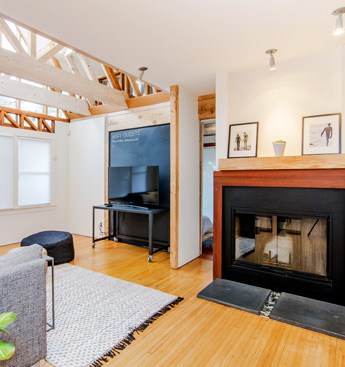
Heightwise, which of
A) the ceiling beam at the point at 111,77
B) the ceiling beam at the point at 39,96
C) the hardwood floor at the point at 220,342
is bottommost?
the hardwood floor at the point at 220,342

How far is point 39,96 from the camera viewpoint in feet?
14.8

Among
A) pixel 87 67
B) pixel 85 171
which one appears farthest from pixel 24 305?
pixel 87 67

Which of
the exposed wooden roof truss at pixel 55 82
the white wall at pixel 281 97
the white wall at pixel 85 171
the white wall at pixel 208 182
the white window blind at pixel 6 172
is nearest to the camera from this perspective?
the white wall at pixel 281 97

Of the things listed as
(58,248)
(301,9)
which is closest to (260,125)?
(301,9)

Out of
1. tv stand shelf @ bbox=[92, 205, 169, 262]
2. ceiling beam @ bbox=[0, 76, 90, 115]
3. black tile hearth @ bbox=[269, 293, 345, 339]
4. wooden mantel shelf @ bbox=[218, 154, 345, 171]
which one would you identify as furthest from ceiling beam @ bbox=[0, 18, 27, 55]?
black tile hearth @ bbox=[269, 293, 345, 339]

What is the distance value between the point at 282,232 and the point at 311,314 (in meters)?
0.87

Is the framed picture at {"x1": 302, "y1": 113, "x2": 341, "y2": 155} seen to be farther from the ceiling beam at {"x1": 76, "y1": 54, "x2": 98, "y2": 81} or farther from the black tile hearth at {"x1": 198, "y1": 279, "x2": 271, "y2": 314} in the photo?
the ceiling beam at {"x1": 76, "y1": 54, "x2": 98, "y2": 81}

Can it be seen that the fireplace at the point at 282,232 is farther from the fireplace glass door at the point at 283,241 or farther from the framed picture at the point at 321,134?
the framed picture at the point at 321,134

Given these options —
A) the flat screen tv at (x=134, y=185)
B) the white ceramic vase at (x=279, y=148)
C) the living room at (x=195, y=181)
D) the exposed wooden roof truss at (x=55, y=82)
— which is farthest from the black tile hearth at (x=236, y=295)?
the exposed wooden roof truss at (x=55, y=82)

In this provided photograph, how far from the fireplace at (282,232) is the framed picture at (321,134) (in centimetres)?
28

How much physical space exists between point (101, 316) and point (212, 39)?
277cm

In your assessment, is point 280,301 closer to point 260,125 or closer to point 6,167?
point 260,125

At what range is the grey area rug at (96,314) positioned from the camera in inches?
76.4

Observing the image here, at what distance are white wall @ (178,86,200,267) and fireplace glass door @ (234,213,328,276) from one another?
95 centimetres
